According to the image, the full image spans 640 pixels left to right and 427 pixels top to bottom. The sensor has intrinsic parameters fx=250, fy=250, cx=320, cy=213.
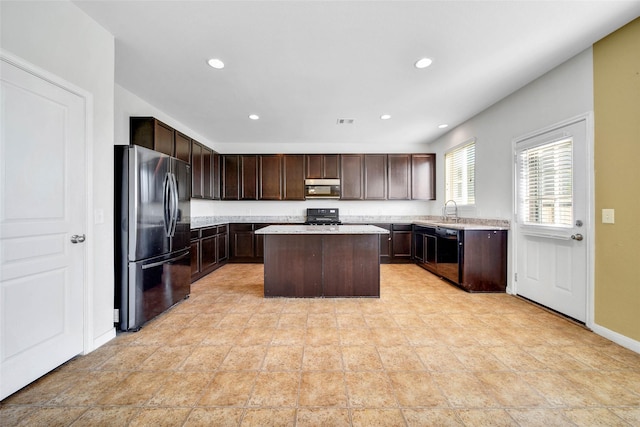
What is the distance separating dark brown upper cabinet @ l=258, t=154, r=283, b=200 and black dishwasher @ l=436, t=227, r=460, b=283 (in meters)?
3.40

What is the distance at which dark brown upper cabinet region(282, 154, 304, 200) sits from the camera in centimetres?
568

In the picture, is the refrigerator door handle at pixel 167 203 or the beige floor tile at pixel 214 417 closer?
the beige floor tile at pixel 214 417

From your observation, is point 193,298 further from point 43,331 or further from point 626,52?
point 626,52

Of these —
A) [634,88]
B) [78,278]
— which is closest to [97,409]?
[78,278]

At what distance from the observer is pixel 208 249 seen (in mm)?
4539

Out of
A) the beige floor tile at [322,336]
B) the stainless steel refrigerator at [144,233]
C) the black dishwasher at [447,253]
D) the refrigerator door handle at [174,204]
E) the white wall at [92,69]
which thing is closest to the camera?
the white wall at [92,69]

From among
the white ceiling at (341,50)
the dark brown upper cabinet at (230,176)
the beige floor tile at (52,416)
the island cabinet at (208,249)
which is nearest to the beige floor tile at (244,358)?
the beige floor tile at (52,416)

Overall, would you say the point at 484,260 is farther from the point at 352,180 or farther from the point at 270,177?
the point at 270,177

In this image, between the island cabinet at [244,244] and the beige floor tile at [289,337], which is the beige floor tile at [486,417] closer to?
the beige floor tile at [289,337]

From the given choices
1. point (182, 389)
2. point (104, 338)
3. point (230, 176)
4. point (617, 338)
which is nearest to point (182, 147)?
point (230, 176)

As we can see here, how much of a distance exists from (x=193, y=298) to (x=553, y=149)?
15.6 ft

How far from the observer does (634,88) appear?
2.07m

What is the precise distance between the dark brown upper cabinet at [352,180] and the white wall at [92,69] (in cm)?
423

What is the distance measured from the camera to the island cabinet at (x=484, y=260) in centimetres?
354
